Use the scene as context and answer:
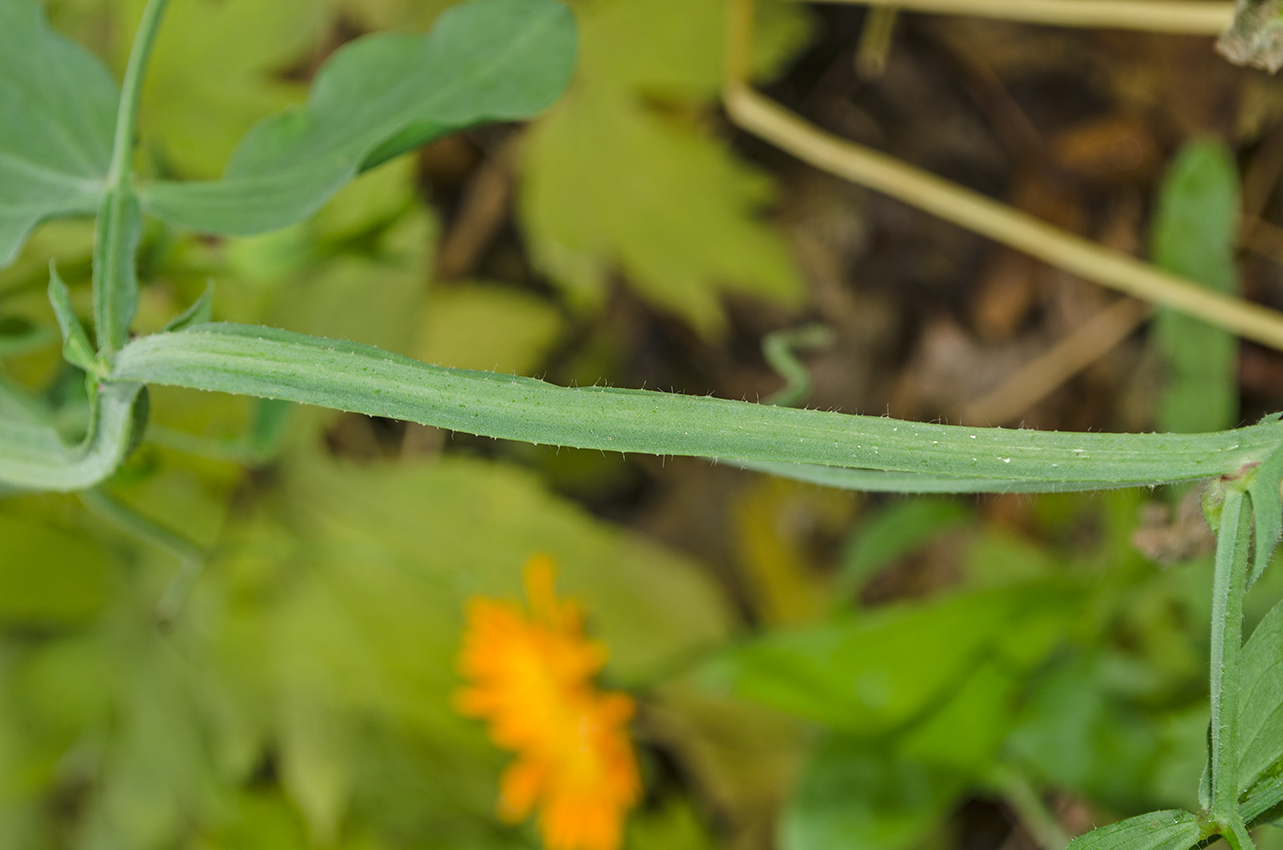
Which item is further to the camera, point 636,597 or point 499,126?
point 499,126

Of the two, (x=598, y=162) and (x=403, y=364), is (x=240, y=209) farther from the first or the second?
(x=598, y=162)

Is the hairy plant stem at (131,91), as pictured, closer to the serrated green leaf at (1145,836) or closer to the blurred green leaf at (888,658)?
the serrated green leaf at (1145,836)

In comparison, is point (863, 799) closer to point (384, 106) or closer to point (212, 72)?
point (384, 106)

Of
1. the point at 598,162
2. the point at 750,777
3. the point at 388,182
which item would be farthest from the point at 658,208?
the point at 750,777

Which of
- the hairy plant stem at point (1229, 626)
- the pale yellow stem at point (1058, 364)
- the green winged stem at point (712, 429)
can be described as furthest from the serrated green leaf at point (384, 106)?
the pale yellow stem at point (1058, 364)

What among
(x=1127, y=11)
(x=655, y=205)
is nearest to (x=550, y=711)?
(x=655, y=205)

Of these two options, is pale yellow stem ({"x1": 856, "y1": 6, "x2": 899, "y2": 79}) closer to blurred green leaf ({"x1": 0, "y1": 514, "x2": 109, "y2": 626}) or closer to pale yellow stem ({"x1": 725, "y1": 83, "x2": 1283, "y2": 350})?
pale yellow stem ({"x1": 725, "y1": 83, "x2": 1283, "y2": 350})
